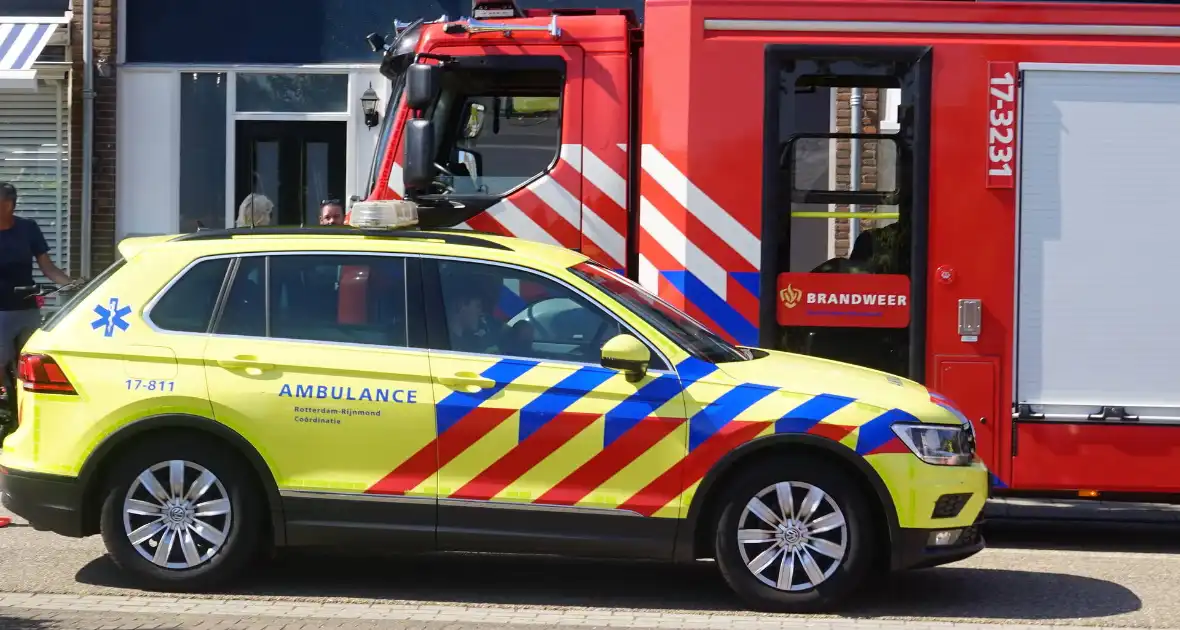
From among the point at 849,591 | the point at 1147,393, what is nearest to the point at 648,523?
the point at 849,591

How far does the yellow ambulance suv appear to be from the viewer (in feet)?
21.2

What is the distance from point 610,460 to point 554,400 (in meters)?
0.34

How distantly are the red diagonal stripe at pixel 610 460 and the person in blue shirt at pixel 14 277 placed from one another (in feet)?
17.7

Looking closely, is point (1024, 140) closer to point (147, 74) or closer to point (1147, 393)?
point (1147, 393)

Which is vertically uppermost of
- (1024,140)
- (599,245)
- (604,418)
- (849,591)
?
(1024,140)

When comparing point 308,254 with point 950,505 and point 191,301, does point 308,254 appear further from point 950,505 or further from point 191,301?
point 950,505

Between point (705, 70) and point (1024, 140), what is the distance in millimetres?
1719

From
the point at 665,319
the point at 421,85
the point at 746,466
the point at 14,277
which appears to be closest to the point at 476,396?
the point at 665,319

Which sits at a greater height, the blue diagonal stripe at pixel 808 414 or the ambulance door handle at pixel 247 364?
the ambulance door handle at pixel 247 364

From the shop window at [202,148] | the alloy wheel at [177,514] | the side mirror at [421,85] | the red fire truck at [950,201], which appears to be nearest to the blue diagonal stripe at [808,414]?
the red fire truck at [950,201]

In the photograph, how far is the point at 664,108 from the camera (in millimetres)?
8469

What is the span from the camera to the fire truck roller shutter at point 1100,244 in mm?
8156

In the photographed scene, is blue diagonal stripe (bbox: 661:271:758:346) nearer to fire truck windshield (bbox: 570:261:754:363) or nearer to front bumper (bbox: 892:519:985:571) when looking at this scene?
fire truck windshield (bbox: 570:261:754:363)

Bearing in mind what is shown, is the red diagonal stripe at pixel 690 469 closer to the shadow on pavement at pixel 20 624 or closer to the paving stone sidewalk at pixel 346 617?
the paving stone sidewalk at pixel 346 617
